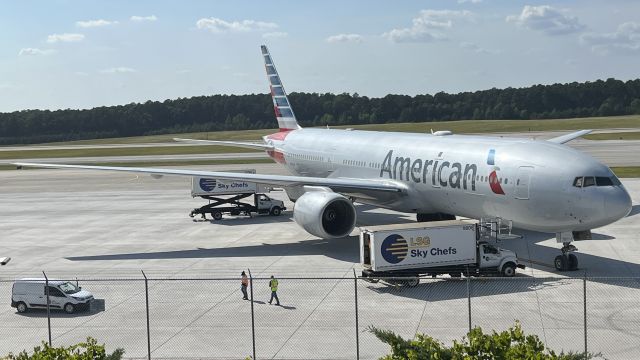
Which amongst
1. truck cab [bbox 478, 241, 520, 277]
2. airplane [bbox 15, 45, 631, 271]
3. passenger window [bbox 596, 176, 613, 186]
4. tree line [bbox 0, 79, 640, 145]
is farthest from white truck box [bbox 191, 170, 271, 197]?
tree line [bbox 0, 79, 640, 145]

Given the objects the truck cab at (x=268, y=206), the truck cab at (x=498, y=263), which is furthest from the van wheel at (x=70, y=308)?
the truck cab at (x=268, y=206)

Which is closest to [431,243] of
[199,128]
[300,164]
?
[300,164]

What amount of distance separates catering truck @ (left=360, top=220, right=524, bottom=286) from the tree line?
159m

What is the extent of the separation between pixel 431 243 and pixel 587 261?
6.69 m

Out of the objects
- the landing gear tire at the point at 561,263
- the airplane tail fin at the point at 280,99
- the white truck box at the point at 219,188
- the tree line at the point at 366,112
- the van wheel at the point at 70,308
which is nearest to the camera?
the van wheel at the point at 70,308

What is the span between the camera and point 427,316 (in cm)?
2120

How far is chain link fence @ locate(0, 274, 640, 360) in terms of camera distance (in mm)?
18719

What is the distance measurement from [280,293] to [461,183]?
28.2 feet

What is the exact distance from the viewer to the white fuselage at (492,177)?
2478cm

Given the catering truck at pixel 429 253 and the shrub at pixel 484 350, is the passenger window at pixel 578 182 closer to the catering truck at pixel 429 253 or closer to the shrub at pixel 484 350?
the catering truck at pixel 429 253

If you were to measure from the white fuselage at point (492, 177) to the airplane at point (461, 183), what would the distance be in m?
0.03

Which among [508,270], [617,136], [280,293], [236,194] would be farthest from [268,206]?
[617,136]

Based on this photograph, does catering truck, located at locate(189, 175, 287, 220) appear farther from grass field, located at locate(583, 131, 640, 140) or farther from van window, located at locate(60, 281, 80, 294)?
grass field, located at locate(583, 131, 640, 140)

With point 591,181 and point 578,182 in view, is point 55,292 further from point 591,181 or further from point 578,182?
point 591,181
